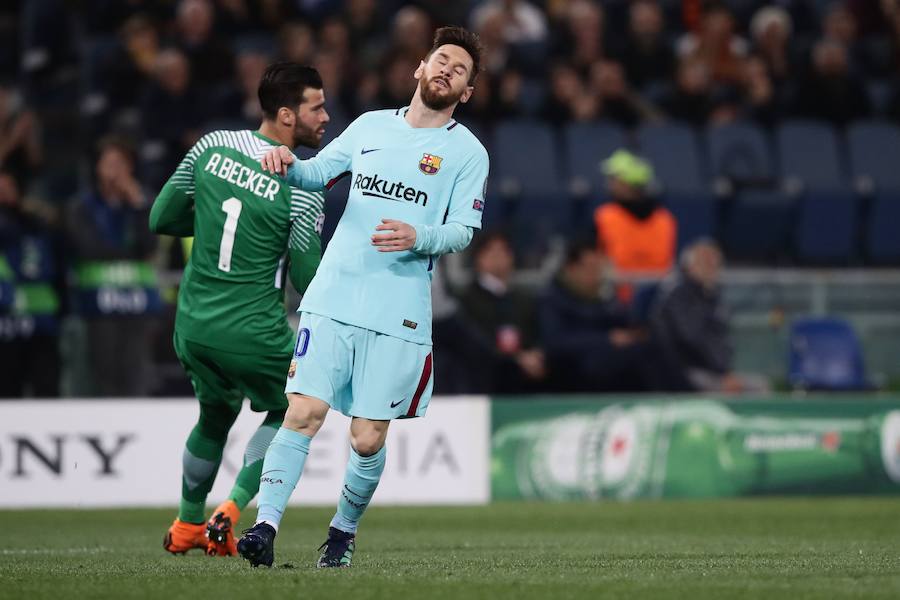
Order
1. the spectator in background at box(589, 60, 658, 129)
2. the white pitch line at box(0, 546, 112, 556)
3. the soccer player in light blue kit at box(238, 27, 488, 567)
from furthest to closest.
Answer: the spectator in background at box(589, 60, 658, 129), the white pitch line at box(0, 546, 112, 556), the soccer player in light blue kit at box(238, 27, 488, 567)

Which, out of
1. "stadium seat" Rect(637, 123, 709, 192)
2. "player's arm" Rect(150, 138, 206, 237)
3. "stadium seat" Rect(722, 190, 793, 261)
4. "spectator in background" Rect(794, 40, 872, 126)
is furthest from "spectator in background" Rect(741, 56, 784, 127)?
"player's arm" Rect(150, 138, 206, 237)

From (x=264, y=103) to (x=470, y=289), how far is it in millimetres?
5687

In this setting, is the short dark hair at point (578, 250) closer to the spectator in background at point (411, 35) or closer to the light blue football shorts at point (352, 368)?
the spectator in background at point (411, 35)

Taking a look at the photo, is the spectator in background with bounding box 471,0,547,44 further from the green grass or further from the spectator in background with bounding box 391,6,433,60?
the green grass

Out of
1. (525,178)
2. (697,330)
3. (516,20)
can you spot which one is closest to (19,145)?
(525,178)

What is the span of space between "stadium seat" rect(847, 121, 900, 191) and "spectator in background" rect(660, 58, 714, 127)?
1.53m

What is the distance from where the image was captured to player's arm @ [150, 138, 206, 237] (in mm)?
7355

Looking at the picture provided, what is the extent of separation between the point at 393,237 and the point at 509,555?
1951 millimetres

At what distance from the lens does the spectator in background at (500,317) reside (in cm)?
1265

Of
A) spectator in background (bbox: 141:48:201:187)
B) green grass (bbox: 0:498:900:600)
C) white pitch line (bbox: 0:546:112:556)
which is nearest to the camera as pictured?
green grass (bbox: 0:498:900:600)

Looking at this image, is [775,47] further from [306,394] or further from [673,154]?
[306,394]

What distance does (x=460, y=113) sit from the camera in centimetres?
1504

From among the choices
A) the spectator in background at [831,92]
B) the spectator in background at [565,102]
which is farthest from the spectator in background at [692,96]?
the spectator in background at [831,92]

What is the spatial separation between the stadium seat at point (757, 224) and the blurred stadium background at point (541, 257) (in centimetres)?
2
